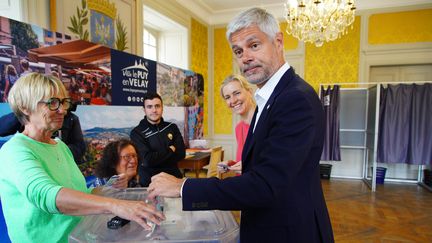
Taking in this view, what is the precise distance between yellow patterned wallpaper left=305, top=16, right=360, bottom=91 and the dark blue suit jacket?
15.9ft

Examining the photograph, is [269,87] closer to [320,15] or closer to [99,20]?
[99,20]

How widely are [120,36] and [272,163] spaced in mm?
3102

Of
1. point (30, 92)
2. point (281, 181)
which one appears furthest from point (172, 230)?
point (30, 92)

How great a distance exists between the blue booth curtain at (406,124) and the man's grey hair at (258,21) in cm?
453

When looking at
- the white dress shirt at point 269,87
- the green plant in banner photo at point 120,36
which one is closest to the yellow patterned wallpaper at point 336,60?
the green plant in banner photo at point 120,36

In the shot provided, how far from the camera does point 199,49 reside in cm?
555

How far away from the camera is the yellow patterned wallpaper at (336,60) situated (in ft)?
16.6

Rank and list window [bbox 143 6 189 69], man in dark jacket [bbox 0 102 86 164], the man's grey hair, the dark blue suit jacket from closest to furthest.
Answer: the dark blue suit jacket
the man's grey hair
man in dark jacket [bbox 0 102 86 164]
window [bbox 143 6 189 69]

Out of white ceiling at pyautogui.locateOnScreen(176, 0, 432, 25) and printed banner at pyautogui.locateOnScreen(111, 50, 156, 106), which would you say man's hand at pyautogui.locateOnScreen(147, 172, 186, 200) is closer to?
printed banner at pyautogui.locateOnScreen(111, 50, 156, 106)

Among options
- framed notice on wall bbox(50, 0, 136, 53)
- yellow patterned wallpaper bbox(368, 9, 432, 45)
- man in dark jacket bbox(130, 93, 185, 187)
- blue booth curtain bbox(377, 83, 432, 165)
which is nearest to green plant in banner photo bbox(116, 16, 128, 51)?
framed notice on wall bbox(50, 0, 136, 53)

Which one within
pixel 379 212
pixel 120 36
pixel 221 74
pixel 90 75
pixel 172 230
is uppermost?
pixel 120 36

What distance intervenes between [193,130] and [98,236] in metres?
3.63

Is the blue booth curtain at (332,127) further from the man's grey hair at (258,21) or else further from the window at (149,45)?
Result: the man's grey hair at (258,21)

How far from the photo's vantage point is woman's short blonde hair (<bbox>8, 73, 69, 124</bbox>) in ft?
3.12
